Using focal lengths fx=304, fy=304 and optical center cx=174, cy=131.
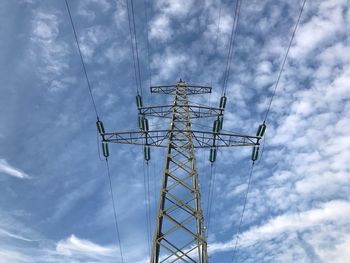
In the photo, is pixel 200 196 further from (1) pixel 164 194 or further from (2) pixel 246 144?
(2) pixel 246 144

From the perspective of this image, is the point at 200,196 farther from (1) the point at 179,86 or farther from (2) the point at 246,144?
(1) the point at 179,86

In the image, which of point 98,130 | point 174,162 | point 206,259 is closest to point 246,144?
point 174,162

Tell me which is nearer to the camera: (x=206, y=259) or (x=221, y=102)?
(x=206, y=259)

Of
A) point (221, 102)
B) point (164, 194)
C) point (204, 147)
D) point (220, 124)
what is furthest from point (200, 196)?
point (221, 102)

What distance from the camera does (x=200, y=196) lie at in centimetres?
1241

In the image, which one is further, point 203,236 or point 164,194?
point 164,194

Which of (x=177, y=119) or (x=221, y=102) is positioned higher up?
(x=221, y=102)

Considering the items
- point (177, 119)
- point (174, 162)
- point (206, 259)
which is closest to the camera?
point (206, 259)

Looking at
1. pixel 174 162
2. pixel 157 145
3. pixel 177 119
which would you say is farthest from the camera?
pixel 177 119

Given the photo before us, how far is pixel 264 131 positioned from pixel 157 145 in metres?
5.65

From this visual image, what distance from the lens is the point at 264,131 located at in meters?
16.0

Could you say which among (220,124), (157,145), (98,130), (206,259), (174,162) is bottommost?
(206,259)

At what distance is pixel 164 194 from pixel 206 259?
2873mm

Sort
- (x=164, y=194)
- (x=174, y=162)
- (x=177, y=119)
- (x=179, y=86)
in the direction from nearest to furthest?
1. (x=164, y=194)
2. (x=174, y=162)
3. (x=177, y=119)
4. (x=179, y=86)
